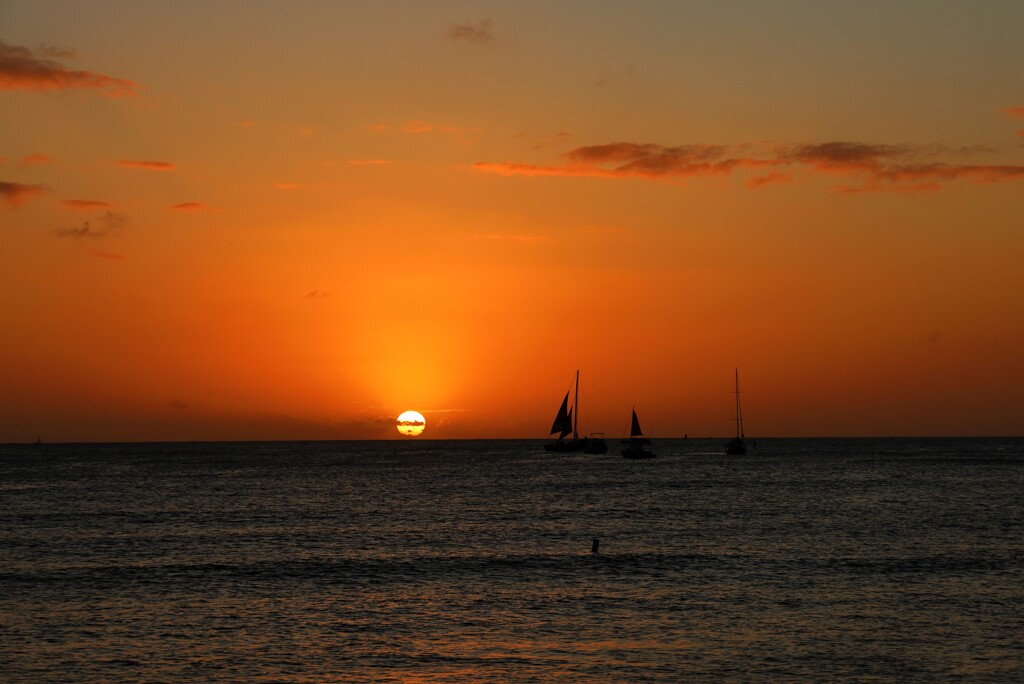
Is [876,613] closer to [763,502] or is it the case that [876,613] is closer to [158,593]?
[158,593]

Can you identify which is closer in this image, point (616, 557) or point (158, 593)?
point (158, 593)

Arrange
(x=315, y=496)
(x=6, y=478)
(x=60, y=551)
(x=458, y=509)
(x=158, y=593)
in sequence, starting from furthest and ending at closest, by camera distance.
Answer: (x=6, y=478), (x=315, y=496), (x=458, y=509), (x=60, y=551), (x=158, y=593)

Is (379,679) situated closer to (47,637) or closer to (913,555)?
(47,637)

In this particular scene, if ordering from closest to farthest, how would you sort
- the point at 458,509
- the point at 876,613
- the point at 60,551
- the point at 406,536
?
the point at 876,613 → the point at 60,551 → the point at 406,536 → the point at 458,509

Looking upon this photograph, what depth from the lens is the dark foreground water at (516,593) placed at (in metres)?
35.5

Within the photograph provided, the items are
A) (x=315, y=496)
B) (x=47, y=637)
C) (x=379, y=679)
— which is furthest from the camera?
(x=315, y=496)

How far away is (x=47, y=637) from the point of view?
39.6m

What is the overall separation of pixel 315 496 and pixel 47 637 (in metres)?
83.3

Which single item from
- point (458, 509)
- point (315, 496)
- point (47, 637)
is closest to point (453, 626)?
point (47, 637)

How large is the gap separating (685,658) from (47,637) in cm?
2428

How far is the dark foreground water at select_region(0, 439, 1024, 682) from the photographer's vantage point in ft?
117

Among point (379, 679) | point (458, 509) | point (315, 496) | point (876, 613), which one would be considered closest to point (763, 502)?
point (458, 509)

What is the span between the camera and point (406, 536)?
75.4m

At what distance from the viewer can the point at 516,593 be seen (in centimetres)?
4928
